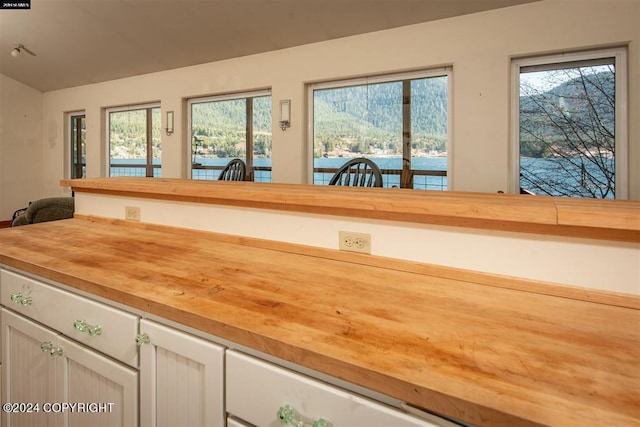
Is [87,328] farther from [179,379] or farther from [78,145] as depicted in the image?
[78,145]

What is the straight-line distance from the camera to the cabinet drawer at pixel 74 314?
0.88 metres

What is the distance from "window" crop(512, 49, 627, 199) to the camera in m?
2.73

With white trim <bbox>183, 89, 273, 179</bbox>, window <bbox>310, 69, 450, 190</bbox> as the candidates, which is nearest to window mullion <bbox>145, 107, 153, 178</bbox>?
white trim <bbox>183, 89, 273, 179</bbox>

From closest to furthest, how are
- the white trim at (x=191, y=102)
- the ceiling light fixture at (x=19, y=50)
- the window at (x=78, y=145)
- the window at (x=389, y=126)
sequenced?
the window at (x=389, y=126) → the white trim at (x=191, y=102) → the ceiling light fixture at (x=19, y=50) → the window at (x=78, y=145)

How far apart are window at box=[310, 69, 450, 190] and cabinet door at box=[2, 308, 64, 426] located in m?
3.02

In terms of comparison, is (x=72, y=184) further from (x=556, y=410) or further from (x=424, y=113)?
(x=424, y=113)

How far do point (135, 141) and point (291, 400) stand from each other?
18.7 ft

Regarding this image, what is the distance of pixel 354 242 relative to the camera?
1129 millimetres

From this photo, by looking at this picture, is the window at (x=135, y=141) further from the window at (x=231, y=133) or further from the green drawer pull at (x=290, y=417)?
the green drawer pull at (x=290, y=417)

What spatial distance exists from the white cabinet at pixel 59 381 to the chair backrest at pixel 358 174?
2.15 meters

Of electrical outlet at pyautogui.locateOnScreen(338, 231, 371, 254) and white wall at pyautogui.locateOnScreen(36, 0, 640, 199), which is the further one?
white wall at pyautogui.locateOnScreen(36, 0, 640, 199)

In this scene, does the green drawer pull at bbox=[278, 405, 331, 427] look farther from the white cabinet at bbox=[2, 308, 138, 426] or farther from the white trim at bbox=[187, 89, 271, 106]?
the white trim at bbox=[187, 89, 271, 106]

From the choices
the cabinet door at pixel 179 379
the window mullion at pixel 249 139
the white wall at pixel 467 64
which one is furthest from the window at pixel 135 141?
the cabinet door at pixel 179 379

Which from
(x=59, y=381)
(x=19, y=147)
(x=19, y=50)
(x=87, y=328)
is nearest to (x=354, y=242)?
(x=87, y=328)
